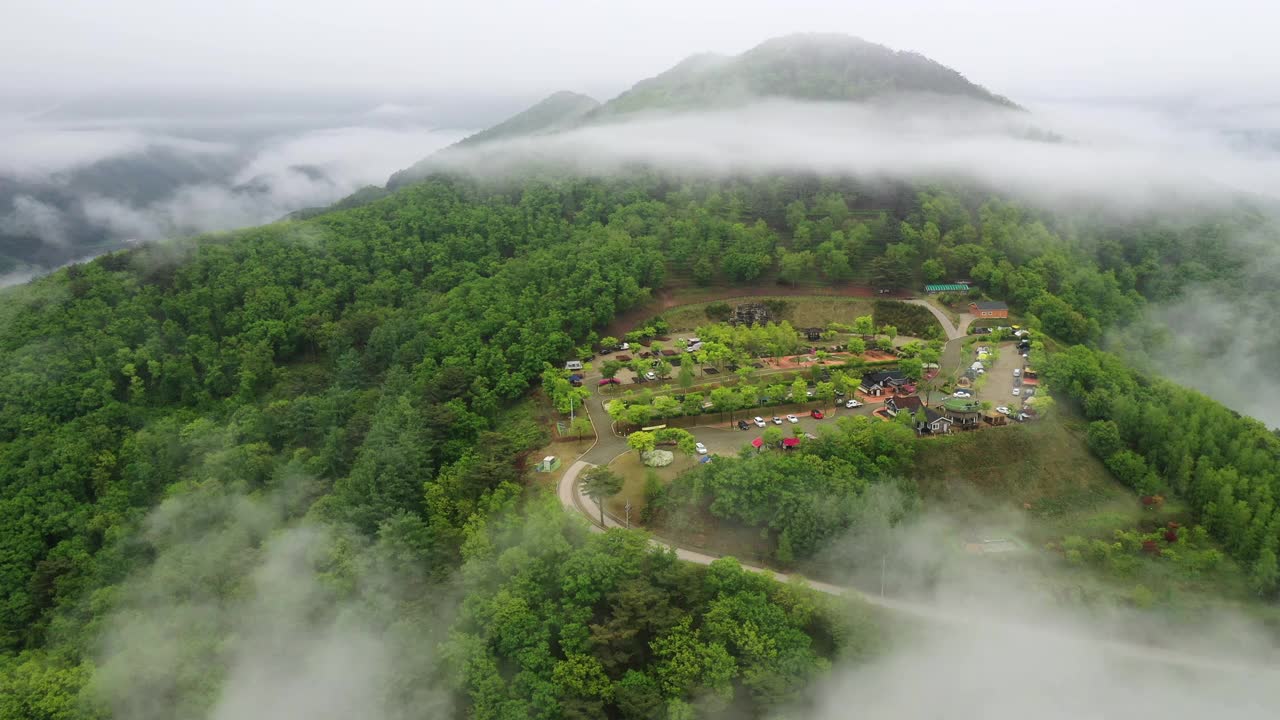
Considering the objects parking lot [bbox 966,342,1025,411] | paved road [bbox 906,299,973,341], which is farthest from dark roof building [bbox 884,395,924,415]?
paved road [bbox 906,299,973,341]

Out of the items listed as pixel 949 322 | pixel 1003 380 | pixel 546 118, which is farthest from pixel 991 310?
pixel 546 118

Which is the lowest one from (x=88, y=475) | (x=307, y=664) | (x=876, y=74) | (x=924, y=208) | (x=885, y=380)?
(x=307, y=664)

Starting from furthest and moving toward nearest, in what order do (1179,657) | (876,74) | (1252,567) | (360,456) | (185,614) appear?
1. (876,74)
2. (360,456)
3. (185,614)
4. (1252,567)
5. (1179,657)

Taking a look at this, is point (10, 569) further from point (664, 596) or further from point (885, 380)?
point (885, 380)

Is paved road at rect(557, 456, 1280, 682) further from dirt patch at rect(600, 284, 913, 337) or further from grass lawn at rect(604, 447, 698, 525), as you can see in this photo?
dirt patch at rect(600, 284, 913, 337)

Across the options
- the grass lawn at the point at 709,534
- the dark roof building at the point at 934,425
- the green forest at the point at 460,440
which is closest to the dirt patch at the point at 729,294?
the green forest at the point at 460,440

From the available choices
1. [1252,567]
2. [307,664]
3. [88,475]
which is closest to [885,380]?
[1252,567]

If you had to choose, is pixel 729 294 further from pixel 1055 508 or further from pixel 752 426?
pixel 1055 508
